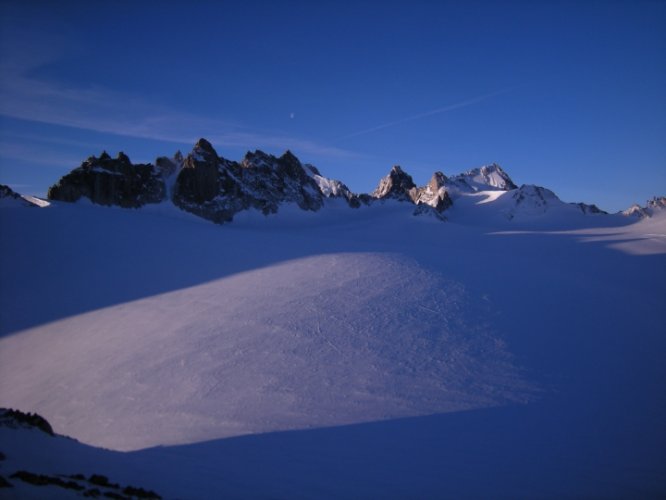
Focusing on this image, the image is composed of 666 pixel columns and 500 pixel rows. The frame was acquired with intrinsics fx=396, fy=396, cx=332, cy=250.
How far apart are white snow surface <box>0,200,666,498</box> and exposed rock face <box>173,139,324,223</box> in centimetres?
3428

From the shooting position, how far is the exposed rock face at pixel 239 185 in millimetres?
62500

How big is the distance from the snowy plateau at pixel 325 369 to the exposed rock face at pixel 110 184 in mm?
19006

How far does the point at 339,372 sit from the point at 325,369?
505 mm

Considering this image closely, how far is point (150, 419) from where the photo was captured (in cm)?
1088

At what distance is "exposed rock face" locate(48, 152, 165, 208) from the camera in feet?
166

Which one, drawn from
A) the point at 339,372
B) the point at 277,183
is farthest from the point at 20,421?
the point at 277,183

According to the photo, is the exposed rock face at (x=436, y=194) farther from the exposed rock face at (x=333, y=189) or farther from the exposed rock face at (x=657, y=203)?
the exposed rock face at (x=657, y=203)

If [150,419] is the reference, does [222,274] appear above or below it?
above

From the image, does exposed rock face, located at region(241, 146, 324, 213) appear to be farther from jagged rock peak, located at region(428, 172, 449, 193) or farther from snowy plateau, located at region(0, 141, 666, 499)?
jagged rock peak, located at region(428, 172, 449, 193)

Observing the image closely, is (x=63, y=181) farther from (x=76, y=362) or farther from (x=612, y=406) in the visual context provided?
(x=612, y=406)

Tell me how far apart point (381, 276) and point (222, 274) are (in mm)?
10041

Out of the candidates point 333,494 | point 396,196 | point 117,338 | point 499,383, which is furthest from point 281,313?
point 396,196

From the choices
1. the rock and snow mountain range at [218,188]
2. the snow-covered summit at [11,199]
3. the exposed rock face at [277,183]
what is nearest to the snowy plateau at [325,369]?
the snow-covered summit at [11,199]

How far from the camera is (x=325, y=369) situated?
1297 centimetres
